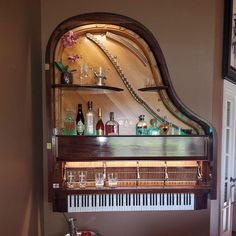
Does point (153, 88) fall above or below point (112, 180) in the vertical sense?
above

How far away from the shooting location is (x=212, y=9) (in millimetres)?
2451

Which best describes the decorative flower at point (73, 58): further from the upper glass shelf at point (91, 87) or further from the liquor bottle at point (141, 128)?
the liquor bottle at point (141, 128)

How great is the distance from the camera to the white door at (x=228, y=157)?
3.07m

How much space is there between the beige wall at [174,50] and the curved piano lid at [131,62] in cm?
19

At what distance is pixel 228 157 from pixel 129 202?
5.74 feet

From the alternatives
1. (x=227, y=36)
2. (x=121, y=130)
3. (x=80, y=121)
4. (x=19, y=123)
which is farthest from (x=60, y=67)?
(x=227, y=36)

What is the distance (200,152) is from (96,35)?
1510 millimetres

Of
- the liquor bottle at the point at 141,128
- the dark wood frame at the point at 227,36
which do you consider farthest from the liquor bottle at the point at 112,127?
the dark wood frame at the point at 227,36

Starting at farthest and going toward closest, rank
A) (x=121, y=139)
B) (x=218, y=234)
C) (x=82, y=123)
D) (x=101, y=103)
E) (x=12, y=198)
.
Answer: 1. (x=218, y=234)
2. (x=101, y=103)
3. (x=82, y=123)
4. (x=121, y=139)
5. (x=12, y=198)

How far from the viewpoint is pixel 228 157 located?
3.29 meters

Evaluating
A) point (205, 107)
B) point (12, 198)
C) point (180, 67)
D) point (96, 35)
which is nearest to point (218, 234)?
point (205, 107)

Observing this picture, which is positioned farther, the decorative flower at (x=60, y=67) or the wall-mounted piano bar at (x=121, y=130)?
the decorative flower at (x=60, y=67)

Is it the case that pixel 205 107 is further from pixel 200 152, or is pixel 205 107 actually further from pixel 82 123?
pixel 82 123

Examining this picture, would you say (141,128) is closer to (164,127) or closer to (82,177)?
(164,127)
